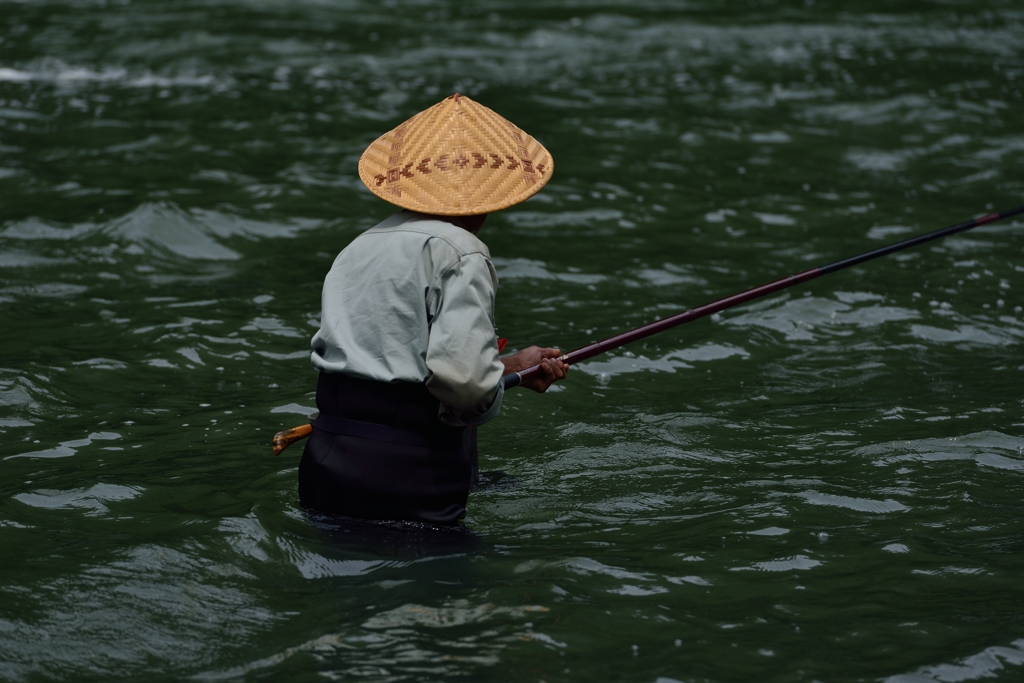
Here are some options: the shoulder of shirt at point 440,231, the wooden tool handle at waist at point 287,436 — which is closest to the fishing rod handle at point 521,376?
the shoulder of shirt at point 440,231

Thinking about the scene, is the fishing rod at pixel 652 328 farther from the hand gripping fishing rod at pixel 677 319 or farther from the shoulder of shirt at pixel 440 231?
the shoulder of shirt at pixel 440 231

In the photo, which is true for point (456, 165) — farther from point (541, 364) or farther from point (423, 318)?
point (541, 364)

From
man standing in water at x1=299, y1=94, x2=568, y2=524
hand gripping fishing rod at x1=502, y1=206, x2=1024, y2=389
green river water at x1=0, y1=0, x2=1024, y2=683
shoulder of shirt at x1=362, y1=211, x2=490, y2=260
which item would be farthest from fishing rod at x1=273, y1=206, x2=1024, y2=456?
shoulder of shirt at x1=362, y1=211, x2=490, y2=260

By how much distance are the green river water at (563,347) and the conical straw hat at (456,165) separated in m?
1.14

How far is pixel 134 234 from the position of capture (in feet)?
28.0

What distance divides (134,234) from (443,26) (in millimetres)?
7534

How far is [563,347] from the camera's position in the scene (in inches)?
277

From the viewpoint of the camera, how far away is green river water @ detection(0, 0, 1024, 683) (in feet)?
12.2

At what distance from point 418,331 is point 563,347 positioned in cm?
319

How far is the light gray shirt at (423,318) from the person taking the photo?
3.79 metres

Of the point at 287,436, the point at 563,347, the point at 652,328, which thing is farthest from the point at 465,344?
the point at 563,347

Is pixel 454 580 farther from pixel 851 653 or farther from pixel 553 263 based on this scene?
pixel 553 263

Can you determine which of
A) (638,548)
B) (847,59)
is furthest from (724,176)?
(638,548)

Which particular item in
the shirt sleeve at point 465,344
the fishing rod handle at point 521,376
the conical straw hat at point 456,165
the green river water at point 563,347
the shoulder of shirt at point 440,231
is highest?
the conical straw hat at point 456,165
